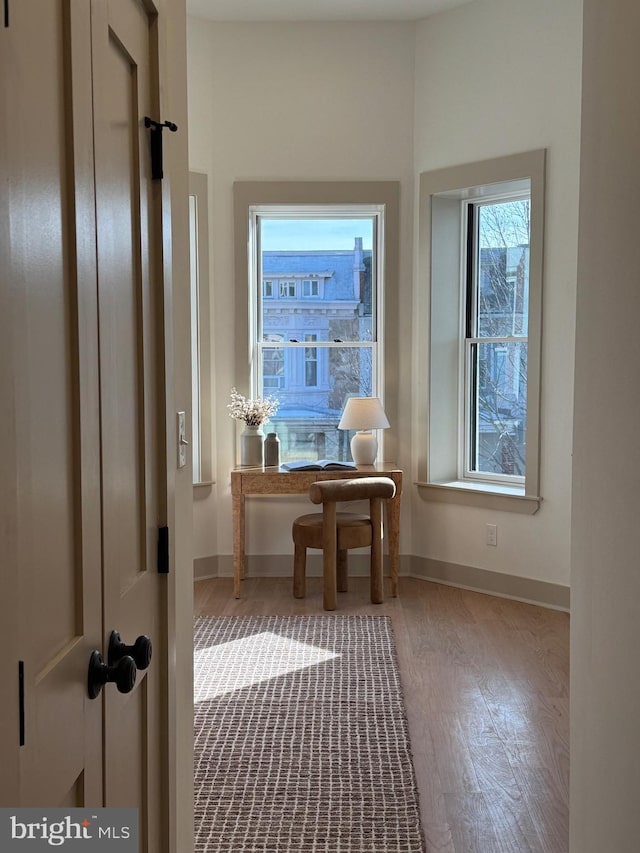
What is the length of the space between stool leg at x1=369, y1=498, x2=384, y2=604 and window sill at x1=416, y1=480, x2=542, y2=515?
58 centimetres

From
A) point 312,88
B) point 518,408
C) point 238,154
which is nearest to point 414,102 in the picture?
point 312,88

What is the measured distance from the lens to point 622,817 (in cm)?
139

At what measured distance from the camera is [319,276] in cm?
556

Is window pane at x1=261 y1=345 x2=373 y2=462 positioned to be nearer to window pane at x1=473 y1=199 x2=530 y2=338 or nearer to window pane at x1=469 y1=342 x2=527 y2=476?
window pane at x1=469 y1=342 x2=527 y2=476

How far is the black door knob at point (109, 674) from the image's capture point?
4.00 ft

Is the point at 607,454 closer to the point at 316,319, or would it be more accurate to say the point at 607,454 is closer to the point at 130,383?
the point at 130,383

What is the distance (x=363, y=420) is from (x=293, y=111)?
2070mm

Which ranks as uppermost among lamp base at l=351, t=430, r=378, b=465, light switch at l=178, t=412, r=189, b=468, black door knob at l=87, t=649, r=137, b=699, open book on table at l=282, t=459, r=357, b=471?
light switch at l=178, t=412, r=189, b=468

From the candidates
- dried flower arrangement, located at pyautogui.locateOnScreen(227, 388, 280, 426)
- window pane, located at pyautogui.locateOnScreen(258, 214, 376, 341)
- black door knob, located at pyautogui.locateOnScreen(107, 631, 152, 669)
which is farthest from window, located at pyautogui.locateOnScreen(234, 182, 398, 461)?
black door knob, located at pyautogui.locateOnScreen(107, 631, 152, 669)

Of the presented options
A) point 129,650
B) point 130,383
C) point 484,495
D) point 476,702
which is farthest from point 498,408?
point 129,650

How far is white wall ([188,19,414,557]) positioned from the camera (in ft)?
17.3

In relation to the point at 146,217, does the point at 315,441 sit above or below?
below

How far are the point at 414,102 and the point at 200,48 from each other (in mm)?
1419

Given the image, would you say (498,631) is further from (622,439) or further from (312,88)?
(312,88)
